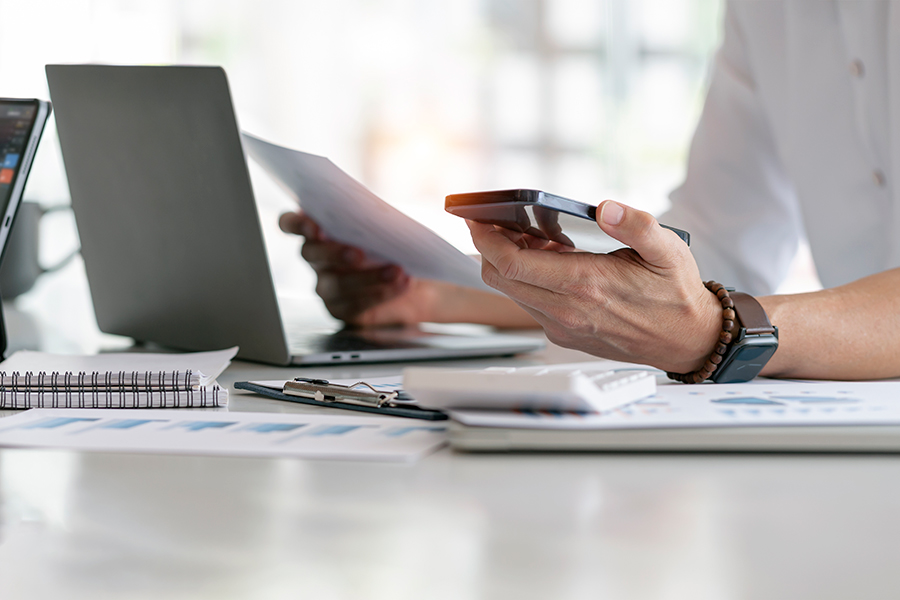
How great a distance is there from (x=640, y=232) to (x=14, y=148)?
61cm

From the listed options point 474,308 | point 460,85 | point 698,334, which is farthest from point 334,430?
point 460,85

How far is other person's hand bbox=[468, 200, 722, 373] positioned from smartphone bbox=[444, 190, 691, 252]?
0.04 ft

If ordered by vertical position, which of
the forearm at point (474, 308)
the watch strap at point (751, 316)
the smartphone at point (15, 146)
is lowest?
the watch strap at point (751, 316)

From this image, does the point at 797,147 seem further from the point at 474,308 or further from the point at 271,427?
the point at 271,427

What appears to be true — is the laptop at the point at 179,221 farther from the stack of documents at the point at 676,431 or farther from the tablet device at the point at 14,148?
the stack of documents at the point at 676,431

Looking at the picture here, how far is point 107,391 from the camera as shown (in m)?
0.53

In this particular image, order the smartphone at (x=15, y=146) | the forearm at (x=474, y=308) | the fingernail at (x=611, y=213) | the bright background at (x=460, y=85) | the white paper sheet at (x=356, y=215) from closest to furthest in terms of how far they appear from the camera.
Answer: the fingernail at (x=611, y=213)
the white paper sheet at (x=356, y=215)
the smartphone at (x=15, y=146)
the forearm at (x=474, y=308)
the bright background at (x=460, y=85)

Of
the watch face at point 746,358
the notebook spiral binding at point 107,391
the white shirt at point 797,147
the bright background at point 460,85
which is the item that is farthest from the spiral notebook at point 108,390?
the bright background at point 460,85

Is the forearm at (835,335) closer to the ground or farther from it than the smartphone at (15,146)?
closer to the ground

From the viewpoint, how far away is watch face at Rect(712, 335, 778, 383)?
593 millimetres

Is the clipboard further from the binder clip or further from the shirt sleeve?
the shirt sleeve

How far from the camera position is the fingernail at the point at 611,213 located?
1.63ft

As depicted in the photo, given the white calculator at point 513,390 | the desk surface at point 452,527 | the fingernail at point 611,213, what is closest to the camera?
the desk surface at point 452,527

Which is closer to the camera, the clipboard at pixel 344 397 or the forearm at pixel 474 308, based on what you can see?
the clipboard at pixel 344 397
